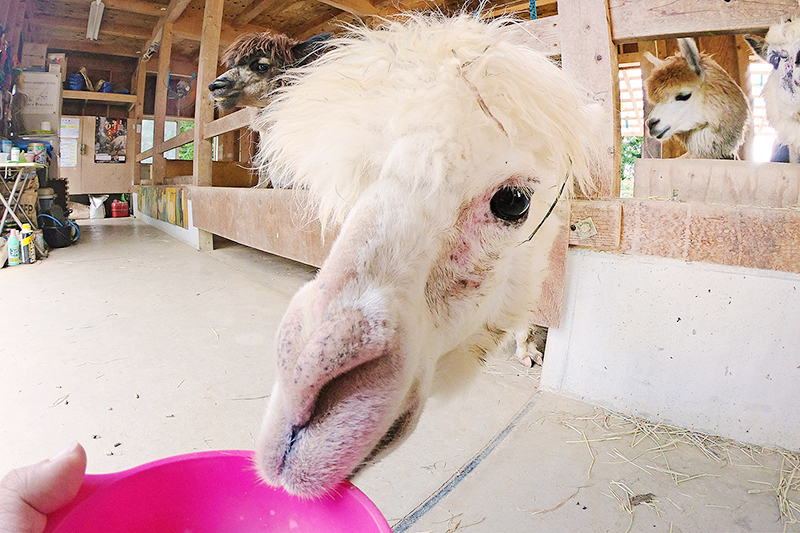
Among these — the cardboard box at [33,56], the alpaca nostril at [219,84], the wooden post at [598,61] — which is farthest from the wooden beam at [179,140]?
the wooden post at [598,61]

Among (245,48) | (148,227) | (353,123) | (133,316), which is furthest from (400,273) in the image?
(148,227)

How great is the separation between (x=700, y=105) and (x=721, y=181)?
1658 millimetres

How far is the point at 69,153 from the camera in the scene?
9.93 metres

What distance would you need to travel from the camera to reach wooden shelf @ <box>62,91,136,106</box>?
9.34 metres

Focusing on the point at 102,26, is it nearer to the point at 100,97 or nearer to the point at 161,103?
the point at 161,103

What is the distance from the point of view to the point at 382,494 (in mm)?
1231

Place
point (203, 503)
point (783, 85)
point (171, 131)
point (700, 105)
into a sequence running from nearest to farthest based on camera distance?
point (203, 503) → point (783, 85) → point (700, 105) → point (171, 131)

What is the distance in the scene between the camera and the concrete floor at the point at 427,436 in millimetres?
1184

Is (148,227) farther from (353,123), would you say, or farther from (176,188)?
(353,123)

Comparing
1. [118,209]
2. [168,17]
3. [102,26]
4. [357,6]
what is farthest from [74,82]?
[357,6]

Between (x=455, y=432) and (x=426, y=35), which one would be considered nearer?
(x=426, y=35)

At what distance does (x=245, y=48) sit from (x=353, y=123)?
3895mm

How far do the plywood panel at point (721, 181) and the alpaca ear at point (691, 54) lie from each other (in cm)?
140

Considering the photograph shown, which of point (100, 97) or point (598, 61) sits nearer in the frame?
point (598, 61)
